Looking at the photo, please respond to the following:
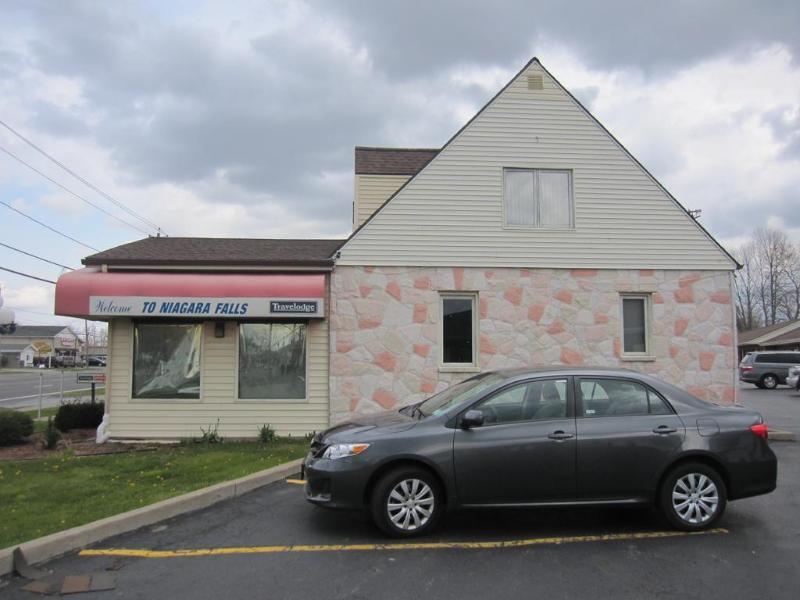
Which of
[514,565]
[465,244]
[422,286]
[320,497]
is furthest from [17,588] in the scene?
[465,244]

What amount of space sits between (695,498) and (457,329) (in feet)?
20.9

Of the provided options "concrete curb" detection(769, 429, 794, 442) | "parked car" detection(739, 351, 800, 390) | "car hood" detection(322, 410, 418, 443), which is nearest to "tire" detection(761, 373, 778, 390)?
"parked car" detection(739, 351, 800, 390)

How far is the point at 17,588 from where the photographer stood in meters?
4.80

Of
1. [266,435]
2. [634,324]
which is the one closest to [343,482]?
[266,435]

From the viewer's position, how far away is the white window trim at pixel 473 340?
1159cm

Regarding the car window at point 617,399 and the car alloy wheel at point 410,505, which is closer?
the car alloy wheel at point 410,505

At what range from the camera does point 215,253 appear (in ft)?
39.6

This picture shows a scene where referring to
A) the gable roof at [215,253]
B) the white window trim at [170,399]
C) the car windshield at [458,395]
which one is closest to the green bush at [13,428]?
the white window trim at [170,399]

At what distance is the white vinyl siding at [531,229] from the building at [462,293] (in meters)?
0.03

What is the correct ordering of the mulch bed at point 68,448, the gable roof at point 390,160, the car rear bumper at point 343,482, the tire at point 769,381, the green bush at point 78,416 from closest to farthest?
the car rear bumper at point 343,482
the mulch bed at point 68,448
the green bush at point 78,416
the gable roof at point 390,160
the tire at point 769,381

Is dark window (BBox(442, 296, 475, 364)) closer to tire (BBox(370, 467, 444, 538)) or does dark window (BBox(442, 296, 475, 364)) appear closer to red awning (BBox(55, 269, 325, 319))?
red awning (BBox(55, 269, 325, 319))

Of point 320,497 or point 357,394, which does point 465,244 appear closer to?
point 357,394

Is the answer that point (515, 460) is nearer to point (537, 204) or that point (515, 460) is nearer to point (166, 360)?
point (537, 204)

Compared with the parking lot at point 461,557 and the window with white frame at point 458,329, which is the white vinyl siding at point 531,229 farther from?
the parking lot at point 461,557
